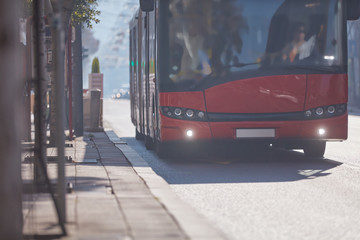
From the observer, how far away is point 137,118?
60.6ft

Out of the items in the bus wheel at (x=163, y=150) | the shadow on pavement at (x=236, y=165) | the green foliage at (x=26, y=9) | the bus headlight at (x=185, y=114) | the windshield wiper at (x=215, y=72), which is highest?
the green foliage at (x=26, y=9)

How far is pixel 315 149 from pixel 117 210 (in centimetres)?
754

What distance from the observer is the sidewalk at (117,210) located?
6125 millimetres

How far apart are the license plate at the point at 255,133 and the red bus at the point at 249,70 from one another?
0.6 inches

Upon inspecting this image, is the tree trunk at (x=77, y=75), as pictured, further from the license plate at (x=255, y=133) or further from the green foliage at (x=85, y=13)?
the license plate at (x=255, y=133)

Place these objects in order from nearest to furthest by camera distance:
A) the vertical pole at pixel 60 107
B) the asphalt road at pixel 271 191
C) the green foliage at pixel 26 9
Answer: the vertical pole at pixel 60 107
the asphalt road at pixel 271 191
the green foliage at pixel 26 9

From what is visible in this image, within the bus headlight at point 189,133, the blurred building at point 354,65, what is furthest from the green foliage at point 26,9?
the blurred building at point 354,65

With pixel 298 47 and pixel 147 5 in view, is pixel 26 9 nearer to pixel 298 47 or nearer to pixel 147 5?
pixel 147 5

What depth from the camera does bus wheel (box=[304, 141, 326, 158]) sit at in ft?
46.0

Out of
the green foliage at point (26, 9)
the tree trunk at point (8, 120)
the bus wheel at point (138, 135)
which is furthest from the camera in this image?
the green foliage at point (26, 9)

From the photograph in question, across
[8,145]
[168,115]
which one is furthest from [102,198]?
[168,115]

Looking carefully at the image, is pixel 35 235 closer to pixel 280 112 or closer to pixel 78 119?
pixel 280 112

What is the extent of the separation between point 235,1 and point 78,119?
1004 centimetres

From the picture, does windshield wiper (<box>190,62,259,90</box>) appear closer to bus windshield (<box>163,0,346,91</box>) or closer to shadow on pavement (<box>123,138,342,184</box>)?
bus windshield (<box>163,0,346,91</box>)
